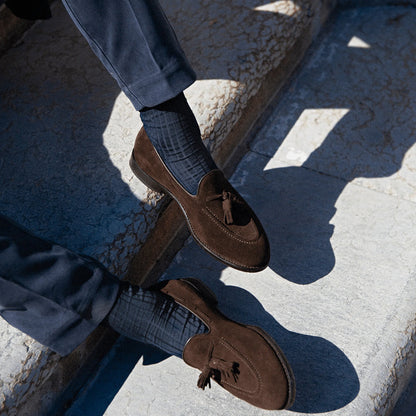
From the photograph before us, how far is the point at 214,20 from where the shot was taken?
1523 mm

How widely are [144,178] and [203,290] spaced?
0.28 metres

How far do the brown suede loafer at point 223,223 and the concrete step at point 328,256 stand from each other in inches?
5.1

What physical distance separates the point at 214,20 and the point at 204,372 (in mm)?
955

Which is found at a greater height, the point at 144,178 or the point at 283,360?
the point at 144,178

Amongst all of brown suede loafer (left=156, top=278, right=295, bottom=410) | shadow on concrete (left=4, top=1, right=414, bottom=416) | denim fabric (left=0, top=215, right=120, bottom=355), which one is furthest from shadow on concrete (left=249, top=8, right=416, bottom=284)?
denim fabric (left=0, top=215, right=120, bottom=355)

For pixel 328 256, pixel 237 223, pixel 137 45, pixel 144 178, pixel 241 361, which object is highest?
pixel 137 45

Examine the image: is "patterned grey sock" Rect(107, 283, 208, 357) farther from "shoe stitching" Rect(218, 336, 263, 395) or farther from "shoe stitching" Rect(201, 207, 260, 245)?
"shoe stitching" Rect(201, 207, 260, 245)

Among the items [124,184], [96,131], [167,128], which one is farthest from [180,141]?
[96,131]

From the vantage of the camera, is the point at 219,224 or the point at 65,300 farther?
the point at 219,224

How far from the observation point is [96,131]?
4.42 feet

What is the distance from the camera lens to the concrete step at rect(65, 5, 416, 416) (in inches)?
43.8

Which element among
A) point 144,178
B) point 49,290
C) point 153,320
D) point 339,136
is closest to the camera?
point 49,290

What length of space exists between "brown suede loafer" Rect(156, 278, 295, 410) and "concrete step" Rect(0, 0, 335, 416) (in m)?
0.23

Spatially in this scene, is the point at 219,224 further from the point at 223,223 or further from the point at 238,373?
the point at 238,373
